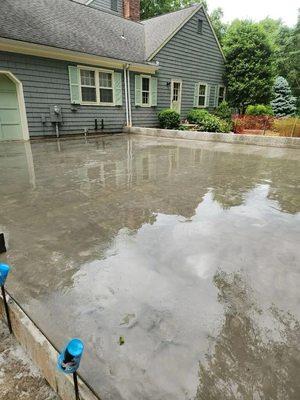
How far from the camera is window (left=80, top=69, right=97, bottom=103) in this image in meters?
11.9

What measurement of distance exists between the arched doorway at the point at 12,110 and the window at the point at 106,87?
3666mm

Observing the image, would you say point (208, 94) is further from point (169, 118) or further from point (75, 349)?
point (75, 349)

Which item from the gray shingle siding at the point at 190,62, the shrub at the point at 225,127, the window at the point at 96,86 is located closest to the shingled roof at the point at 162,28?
the gray shingle siding at the point at 190,62

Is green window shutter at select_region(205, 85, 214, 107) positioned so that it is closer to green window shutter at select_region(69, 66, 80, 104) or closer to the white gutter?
the white gutter

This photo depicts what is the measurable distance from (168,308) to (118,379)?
58cm

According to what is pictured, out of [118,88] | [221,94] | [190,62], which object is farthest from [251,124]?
[118,88]

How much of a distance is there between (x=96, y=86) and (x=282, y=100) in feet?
43.6

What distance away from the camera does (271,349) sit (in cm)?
158

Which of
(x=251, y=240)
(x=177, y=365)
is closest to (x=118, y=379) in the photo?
(x=177, y=365)

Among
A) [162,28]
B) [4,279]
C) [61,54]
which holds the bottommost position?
[4,279]

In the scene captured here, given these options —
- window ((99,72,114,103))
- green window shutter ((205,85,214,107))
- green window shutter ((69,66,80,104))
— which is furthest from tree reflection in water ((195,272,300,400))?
green window shutter ((205,85,214,107))

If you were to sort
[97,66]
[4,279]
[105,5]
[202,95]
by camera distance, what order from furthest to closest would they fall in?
[105,5], [202,95], [97,66], [4,279]

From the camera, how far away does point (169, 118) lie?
1418cm

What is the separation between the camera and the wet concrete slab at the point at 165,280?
144 cm
